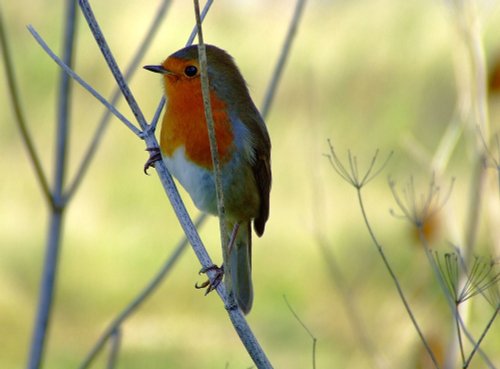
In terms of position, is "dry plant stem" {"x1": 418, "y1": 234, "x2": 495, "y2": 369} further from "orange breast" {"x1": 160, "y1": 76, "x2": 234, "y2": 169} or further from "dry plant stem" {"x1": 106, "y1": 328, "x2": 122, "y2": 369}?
"dry plant stem" {"x1": 106, "y1": 328, "x2": 122, "y2": 369}

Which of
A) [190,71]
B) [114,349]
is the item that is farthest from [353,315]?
[190,71]

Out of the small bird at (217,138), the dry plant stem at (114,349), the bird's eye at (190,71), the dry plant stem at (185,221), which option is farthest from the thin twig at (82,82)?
the dry plant stem at (114,349)

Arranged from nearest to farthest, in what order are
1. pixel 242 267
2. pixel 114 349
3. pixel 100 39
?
1. pixel 100 39
2. pixel 114 349
3. pixel 242 267

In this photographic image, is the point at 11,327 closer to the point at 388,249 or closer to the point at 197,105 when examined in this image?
the point at 388,249

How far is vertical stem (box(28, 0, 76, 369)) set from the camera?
3.04 m

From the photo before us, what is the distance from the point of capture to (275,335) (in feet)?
23.4

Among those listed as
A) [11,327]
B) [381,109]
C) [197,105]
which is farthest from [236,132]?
[381,109]

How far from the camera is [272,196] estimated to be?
888 cm

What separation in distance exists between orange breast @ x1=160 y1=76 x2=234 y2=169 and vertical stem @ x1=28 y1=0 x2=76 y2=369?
1.11ft

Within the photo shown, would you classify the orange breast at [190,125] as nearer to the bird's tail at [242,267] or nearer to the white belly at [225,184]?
the white belly at [225,184]

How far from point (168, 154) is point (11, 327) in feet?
16.0

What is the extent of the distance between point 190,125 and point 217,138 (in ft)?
0.38

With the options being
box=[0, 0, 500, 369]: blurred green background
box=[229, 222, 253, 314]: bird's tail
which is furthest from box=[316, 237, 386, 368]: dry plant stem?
box=[0, 0, 500, 369]: blurred green background

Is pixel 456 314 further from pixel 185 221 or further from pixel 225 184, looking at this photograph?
pixel 225 184
